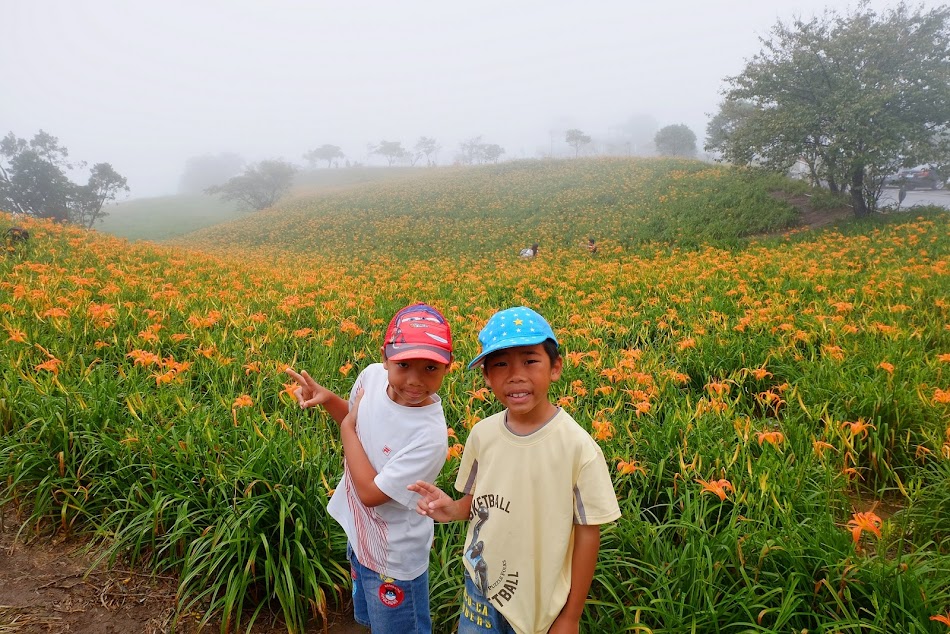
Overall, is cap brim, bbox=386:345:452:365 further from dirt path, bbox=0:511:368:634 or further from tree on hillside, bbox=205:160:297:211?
tree on hillside, bbox=205:160:297:211

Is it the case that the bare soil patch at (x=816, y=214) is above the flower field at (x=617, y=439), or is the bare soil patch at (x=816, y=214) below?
above

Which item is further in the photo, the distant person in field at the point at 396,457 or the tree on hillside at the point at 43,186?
the tree on hillside at the point at 43,186

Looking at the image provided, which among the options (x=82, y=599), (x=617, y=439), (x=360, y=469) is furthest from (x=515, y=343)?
(x=82, y=599)

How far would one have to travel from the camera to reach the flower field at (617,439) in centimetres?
191

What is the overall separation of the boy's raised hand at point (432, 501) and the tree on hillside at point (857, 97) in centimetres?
1401

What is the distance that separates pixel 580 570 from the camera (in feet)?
4.15

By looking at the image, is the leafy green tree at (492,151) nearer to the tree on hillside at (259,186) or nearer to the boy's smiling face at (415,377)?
the tree on hillside at (259,186)

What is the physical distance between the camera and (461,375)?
396 cm

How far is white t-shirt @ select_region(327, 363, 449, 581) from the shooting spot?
1436 mm

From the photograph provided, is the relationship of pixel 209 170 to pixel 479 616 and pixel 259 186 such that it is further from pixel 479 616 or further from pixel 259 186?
pixel 479 616

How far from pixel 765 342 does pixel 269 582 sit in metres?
4.42

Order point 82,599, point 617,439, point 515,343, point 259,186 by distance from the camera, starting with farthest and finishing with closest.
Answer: point 259,186, point 617,439, point 82,599, point 515,343

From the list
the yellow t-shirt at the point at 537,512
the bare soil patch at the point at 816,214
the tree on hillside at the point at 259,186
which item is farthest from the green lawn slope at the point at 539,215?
the yellow t-shirt at the point at 537,512

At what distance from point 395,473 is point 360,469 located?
14 cm
